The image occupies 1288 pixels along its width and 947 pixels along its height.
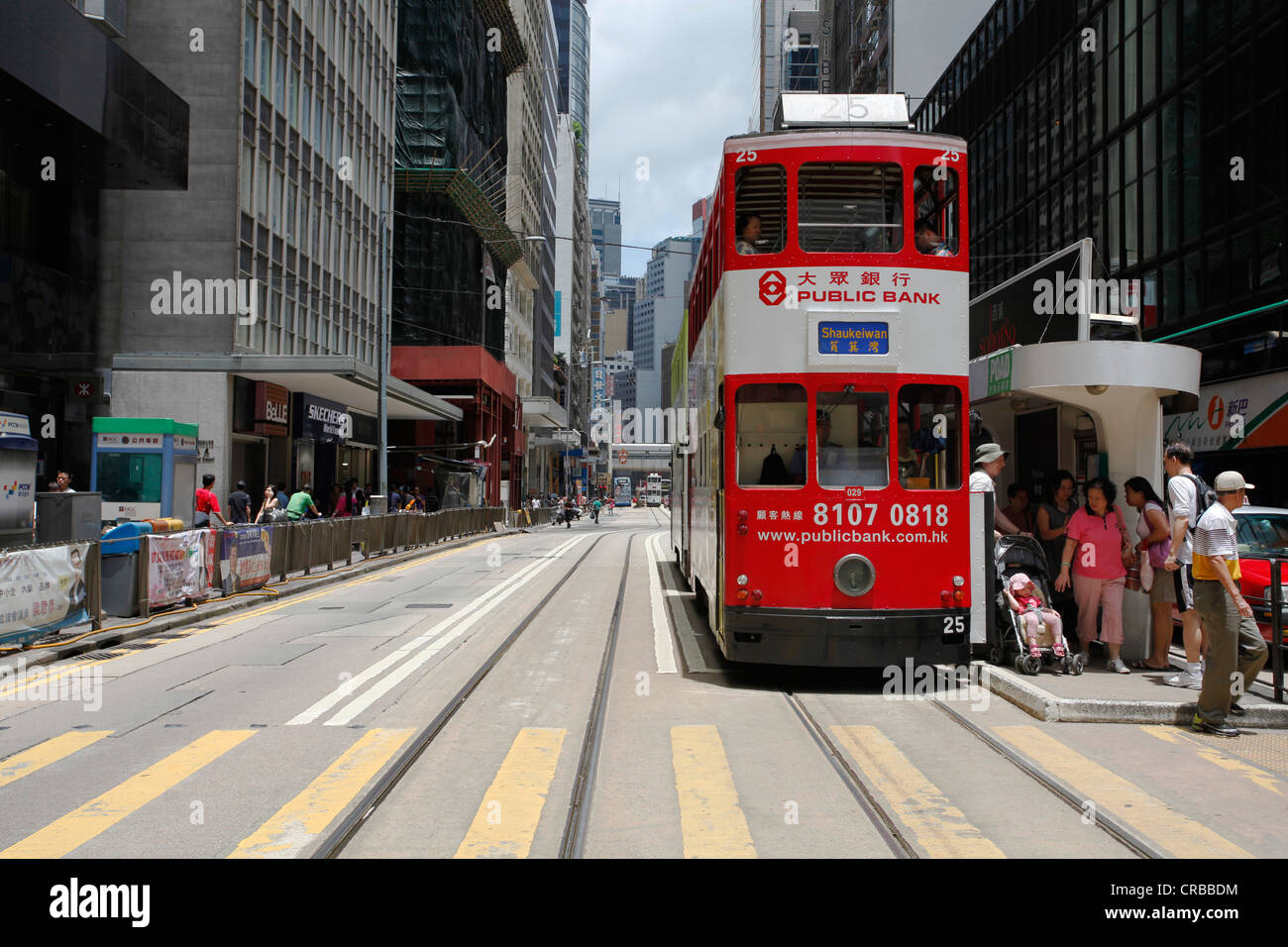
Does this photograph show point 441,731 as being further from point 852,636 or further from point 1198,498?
point 1198,498

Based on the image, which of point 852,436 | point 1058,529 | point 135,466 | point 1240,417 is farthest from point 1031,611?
point 135,466

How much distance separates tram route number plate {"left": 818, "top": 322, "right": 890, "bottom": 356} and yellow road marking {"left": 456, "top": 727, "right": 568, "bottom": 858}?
160 inches

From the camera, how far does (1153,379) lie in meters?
9.95

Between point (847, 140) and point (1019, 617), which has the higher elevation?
point (847, 140)

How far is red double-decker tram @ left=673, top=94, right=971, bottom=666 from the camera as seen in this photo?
8.80 metres

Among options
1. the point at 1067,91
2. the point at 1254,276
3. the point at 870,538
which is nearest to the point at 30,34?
the point at 870,538

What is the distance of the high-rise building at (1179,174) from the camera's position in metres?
23.3

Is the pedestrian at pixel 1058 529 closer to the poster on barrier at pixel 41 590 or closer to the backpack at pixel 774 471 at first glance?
the backpack at pixel 774 471

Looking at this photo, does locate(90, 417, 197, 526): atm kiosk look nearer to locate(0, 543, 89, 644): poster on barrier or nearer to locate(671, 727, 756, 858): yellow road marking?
locate(0, 543, 89, 644): poster on barrier

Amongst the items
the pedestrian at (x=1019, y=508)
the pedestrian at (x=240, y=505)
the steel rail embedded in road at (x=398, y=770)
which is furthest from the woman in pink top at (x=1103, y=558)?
the pedestrian at (x=240, y=505)

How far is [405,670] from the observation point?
33.3ft

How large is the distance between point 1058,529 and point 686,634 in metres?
4.74

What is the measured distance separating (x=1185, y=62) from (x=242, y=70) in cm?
2549

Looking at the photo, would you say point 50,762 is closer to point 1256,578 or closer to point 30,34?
point 1256,578
